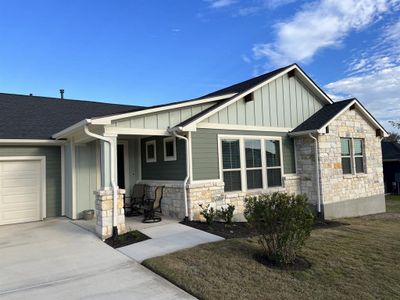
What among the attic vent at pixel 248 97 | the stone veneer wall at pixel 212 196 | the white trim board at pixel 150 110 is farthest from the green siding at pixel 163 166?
the attic vent at pixel 248 97

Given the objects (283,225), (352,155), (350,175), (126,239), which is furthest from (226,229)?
(352,155)

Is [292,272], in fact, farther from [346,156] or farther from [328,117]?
[346,156]

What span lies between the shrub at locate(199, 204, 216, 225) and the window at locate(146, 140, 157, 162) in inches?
98.8

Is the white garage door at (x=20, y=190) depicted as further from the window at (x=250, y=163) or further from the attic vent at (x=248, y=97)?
the attic vent at (x=248, y=97)

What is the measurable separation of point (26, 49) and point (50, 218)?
965cm

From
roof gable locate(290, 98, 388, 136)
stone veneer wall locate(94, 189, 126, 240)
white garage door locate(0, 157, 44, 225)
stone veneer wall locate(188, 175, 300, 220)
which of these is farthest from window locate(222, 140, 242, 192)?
white garage door locate(0, 157, 44, 225)

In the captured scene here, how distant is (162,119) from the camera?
884cm

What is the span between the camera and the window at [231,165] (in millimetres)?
9539

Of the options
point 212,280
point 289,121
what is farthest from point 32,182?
point 289,121

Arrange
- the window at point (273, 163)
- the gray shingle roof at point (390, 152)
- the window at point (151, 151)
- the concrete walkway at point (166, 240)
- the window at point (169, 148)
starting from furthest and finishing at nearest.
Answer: the gray shingle roof at point (390, 152)
the window at point (273, 163)
the window at point (151, 151)
the window at point (169, 148)
the concrete walkway at point (166, 240)

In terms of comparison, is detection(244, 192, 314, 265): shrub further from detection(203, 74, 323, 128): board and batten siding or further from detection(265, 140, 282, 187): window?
detection(265, 140, 282, 187): window

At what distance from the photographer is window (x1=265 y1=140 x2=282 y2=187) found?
415 inches

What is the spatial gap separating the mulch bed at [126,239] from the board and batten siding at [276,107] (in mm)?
3737

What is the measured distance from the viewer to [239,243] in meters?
6.52
